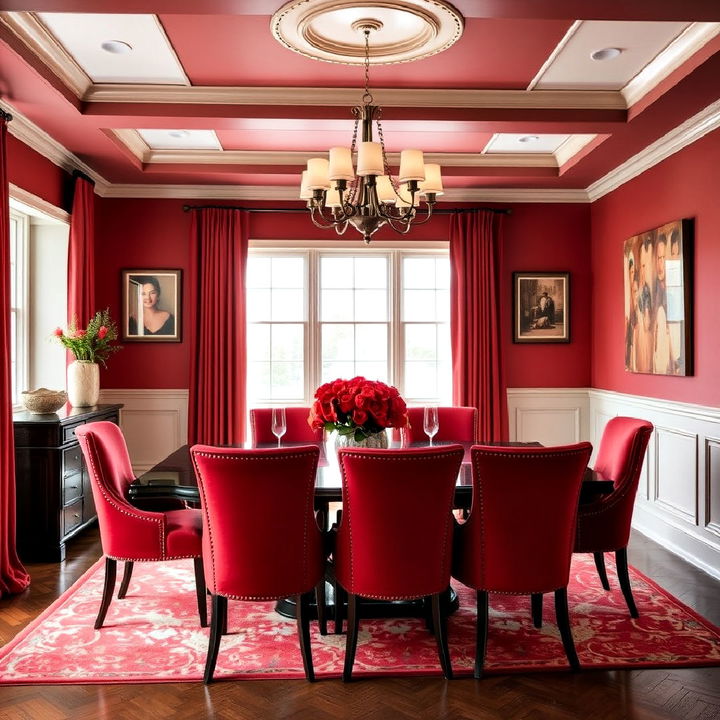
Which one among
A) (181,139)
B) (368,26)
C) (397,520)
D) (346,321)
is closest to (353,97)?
(368,26)

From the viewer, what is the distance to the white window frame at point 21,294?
17.0ft

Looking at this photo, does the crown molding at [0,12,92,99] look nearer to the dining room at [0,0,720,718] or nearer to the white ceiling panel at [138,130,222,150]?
the dining room at [0,0,720,718]

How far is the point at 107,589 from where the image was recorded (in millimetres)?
3252

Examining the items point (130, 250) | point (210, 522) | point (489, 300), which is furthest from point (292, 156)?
point (210, 522)

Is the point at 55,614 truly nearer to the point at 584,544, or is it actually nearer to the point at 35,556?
the point at 35,556

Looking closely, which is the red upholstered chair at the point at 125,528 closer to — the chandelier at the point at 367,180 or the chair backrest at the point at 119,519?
the chair backrest at the point at 119,519

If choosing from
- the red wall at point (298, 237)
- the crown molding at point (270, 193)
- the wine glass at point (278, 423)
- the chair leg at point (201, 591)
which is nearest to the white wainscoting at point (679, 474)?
the red wall at point (298, 237)

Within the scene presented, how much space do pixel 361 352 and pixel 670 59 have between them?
357 cm

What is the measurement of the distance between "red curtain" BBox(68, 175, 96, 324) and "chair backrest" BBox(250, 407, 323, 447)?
6.08 feet

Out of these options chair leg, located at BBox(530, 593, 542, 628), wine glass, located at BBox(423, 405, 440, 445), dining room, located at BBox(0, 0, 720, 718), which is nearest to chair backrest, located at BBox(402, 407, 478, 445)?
dining room, located at BBox(0, 0, 720, 718)

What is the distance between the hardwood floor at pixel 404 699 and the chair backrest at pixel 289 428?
1.81m

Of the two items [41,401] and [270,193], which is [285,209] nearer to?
[270,193]

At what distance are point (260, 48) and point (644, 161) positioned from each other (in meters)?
3.02

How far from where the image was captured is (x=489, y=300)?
621 cm
